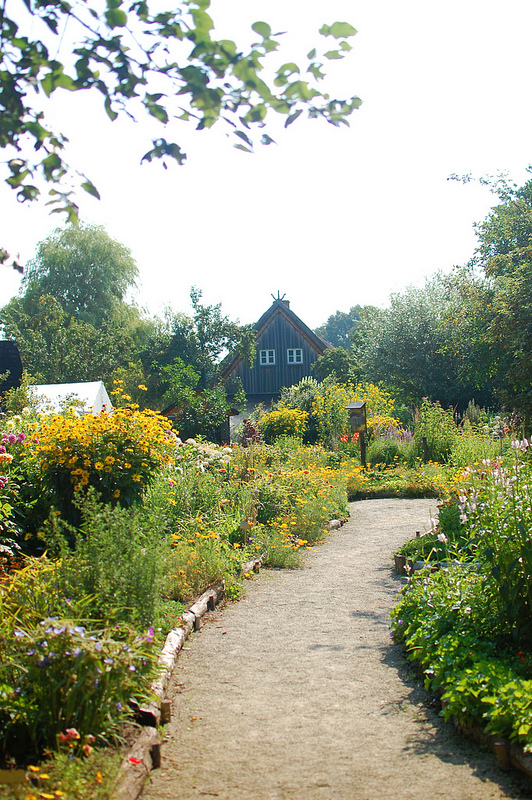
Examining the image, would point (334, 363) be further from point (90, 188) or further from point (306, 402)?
point (90, 188)

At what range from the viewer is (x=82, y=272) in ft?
111

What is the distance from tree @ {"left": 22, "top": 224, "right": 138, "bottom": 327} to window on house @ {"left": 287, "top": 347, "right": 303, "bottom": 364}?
29.7 ft

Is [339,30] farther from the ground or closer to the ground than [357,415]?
farther from the ground

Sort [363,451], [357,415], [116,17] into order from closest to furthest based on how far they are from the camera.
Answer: [116,17] < [363,451] < [357,415]

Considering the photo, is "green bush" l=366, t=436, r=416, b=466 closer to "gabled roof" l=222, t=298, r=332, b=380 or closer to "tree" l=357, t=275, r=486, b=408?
"tree" l=357, t=275, r=486, b=408

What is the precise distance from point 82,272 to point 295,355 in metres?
11.6

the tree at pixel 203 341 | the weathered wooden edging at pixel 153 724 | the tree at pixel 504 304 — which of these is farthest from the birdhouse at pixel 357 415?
the tree at pixel 203 341

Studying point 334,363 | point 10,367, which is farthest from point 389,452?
point 334,363

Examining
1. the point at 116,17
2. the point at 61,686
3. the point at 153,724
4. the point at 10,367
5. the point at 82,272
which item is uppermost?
the point at 82,272

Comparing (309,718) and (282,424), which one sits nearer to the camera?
(309,718)

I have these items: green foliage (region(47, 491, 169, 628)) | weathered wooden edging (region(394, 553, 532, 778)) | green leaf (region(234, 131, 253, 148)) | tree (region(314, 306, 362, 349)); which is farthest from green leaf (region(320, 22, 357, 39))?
tree (region(314, 306, 362, 349))

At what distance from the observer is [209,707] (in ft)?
12.0

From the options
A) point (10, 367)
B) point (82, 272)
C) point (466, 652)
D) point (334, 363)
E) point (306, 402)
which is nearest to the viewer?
point (466, 652)

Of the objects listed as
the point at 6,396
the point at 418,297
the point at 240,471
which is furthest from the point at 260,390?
the point at 240,471
